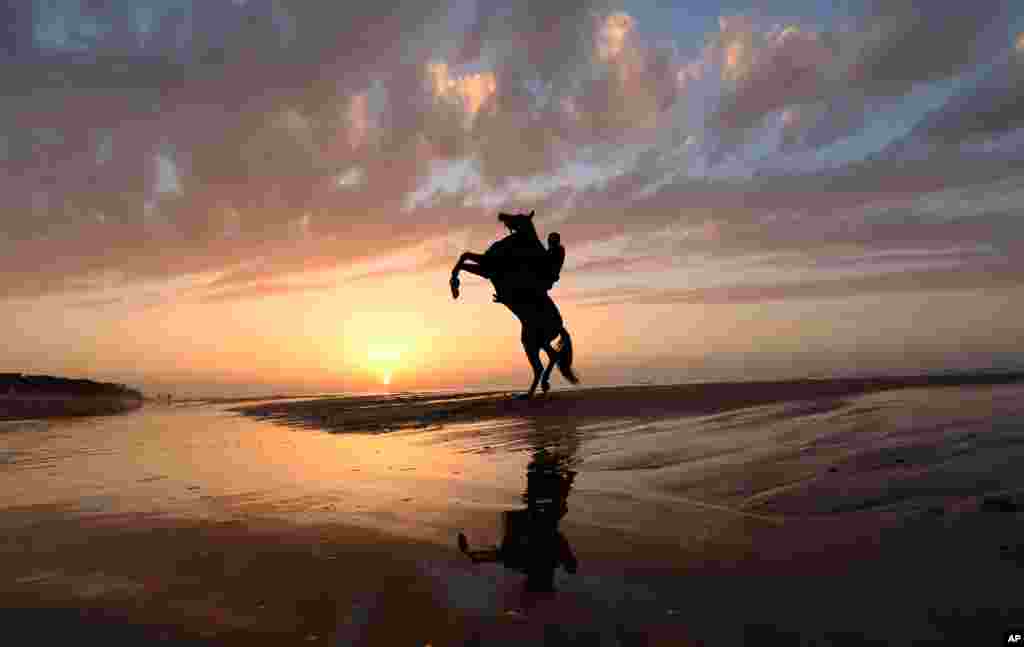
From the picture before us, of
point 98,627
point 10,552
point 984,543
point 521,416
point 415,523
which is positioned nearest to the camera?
point 98,627

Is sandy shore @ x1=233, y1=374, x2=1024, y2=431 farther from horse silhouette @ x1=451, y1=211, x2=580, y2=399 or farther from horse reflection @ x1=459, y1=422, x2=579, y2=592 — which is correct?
horse reflection @ x1=459, y1=422, x2=579, y2=592

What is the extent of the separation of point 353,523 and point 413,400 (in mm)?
14933

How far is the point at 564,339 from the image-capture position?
1596 cm

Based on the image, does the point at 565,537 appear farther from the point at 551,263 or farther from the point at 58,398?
the point at 58,398

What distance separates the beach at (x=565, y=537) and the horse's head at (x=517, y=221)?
659 cm

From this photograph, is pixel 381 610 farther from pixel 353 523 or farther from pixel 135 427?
pixel 135 427

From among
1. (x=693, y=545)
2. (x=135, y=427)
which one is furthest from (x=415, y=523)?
(x=135, y=427)

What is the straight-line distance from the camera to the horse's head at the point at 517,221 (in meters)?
14.9

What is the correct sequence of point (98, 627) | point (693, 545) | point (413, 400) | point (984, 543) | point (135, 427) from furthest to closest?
point (413, 400) → point (135, 427) → point (693, 545) → point (984, 543) → point (98, 627)

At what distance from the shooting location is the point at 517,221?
14.9 metres

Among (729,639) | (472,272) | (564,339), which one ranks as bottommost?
(729,639)

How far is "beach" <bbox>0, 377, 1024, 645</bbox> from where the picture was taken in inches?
115

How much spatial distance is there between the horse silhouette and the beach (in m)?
5.86

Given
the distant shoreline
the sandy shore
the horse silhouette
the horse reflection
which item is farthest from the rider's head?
the distant shoreline
